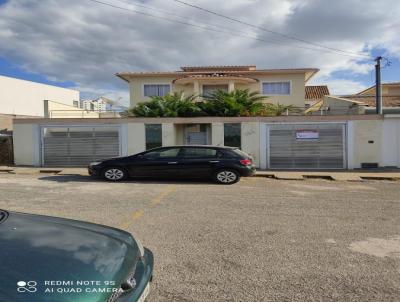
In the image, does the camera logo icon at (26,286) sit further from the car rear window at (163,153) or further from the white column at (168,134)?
the white column at (168,134)

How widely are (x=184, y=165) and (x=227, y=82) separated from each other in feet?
45.1

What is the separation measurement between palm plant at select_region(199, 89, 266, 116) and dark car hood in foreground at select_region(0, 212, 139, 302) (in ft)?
44.3

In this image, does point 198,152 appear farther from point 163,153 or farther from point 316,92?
point 316,92

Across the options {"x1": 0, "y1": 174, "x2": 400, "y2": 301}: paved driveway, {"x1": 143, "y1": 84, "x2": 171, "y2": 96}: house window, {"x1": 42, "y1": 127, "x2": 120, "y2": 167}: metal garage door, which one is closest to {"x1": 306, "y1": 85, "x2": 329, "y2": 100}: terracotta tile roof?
{"x1": 143, "y1": 84, "x2": 171, "y2": 96}: house window

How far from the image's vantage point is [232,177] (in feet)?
38.0

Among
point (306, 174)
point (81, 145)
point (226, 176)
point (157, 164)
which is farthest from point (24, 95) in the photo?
point (306, 174)

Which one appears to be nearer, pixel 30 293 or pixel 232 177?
pixel 30 293

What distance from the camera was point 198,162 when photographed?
11.7 meters

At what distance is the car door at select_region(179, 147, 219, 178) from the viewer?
11.6 metres

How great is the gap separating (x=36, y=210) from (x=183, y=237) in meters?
3.68

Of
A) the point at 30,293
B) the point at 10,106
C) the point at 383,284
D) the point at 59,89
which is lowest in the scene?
the point at 383,284

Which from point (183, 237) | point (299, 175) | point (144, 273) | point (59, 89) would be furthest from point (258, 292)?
point (59, 89)

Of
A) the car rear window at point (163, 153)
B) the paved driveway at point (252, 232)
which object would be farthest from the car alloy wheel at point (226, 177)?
the car rear window at point (163, 153)

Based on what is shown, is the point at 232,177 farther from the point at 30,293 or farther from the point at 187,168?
the point at 30,293
